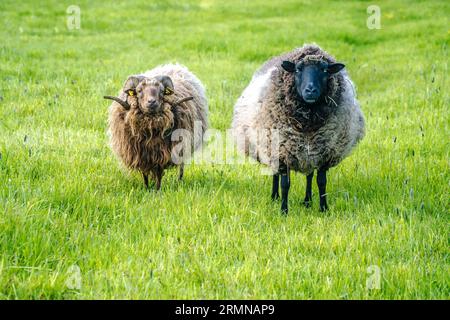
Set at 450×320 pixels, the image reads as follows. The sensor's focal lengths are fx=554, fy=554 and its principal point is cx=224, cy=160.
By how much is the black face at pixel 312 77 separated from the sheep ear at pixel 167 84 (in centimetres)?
132

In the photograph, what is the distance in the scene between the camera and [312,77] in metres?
5.29

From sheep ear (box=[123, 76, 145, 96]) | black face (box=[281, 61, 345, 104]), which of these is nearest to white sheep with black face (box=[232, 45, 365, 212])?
black face (box=[281, 61, 345, 104])

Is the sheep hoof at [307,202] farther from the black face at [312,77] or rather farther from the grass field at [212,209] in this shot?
the black face at [312,77]

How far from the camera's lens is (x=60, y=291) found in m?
3.51

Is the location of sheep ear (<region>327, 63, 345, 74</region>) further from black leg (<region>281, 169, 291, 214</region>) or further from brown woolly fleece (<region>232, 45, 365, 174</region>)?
black leg (<region>281, 169, 291, 214</region>)

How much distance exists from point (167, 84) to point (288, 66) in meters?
1.38

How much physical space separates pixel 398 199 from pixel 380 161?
122 cm

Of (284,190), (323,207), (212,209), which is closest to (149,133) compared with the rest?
(212,209)

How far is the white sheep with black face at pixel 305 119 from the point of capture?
215 inches

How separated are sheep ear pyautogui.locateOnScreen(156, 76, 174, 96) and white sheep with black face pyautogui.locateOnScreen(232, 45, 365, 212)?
3.38ft

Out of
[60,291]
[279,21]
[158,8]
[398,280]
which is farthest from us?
[158,8]

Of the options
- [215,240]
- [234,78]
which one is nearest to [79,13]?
[234,78]

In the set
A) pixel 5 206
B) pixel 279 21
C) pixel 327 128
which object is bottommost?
pixel 5 206
